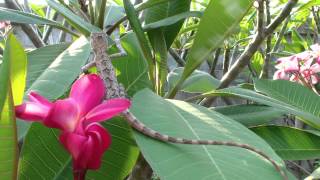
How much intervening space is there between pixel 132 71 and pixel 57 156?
0.28 metres

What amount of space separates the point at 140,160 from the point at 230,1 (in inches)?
11.8

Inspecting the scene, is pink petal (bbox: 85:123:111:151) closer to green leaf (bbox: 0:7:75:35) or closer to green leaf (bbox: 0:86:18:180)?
green leaf (bbox: 0:86:18:180)

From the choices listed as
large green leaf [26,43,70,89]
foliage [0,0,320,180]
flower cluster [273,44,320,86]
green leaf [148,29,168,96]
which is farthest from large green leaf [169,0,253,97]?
flower cluster [273,44,320,86]

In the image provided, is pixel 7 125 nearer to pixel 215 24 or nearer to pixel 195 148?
pixel 195 148

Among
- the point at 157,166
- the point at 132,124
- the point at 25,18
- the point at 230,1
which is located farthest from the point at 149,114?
the point at 25,18

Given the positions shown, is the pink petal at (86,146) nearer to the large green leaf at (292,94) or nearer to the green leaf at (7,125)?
the green leaf at (7,125)

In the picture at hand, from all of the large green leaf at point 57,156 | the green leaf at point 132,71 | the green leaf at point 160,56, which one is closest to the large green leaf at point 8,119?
the large green leaf at point 57,156

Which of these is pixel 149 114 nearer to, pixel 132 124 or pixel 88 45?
pixel 132 124

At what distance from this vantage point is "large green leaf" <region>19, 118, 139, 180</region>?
1.92 feet

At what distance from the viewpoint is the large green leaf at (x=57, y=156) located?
59cm

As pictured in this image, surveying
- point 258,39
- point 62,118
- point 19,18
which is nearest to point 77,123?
point 62,118

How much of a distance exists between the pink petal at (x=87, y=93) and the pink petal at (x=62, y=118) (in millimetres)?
18

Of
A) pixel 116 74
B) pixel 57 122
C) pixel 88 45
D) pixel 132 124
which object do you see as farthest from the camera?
pixel 116 74

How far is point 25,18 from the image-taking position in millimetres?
863
